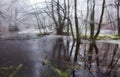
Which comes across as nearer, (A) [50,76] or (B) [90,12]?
(A) [50,76]

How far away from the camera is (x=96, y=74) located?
191 inches

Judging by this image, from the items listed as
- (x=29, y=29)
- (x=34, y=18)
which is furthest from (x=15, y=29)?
(x=34, y=18)

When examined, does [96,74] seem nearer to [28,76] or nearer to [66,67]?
[66,67]

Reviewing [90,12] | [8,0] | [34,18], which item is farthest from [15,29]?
[90,12]

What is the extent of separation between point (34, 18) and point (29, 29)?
2547mm

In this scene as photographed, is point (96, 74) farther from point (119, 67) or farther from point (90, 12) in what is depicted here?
point (90, 12)

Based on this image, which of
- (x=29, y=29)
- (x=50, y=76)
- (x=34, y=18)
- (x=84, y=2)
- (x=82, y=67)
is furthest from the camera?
(x=29, y=29)

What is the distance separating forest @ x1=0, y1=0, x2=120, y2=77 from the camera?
550cm

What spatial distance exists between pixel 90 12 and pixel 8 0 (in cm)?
851

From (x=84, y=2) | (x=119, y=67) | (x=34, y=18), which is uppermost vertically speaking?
(x=84, y=2)

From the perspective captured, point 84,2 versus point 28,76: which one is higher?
point 84,2

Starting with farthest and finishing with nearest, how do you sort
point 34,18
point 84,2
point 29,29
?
1. point 29,29
2. point 34,18
3. point 84,2

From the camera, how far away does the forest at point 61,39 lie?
550 cm

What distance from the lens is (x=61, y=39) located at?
15289 millimetres
